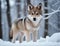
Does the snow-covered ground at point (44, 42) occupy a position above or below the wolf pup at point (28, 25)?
below

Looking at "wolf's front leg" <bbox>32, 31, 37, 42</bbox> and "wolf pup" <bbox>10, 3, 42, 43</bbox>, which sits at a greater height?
"wolf pup" <bbox>10, 3, 42, 43</bbox>

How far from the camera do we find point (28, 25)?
1.23 metres

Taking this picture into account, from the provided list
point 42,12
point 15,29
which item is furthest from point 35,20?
point 15,29

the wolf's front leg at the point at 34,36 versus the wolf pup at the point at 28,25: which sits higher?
the wolf pup at the point at 28,25

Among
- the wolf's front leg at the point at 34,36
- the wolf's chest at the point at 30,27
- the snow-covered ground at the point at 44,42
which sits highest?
the wolf's chest at the point at 30,27

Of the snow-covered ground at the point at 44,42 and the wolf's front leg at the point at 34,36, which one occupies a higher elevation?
the wolf's front leg at the point at 34,36

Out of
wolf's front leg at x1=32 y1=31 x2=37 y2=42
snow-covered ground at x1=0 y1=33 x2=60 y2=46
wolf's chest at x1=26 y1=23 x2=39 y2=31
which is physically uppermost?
wolf's chest at x1=26 y1=23 x2=39 y2=31

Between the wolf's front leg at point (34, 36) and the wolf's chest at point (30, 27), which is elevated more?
the wolf's chest at point (30, 27)

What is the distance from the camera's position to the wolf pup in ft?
3.90

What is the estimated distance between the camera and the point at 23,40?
4.13 ft

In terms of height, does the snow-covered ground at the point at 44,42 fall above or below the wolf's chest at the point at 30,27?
below

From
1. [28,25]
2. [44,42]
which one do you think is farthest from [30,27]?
[44,42]

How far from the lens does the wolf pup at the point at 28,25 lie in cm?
119

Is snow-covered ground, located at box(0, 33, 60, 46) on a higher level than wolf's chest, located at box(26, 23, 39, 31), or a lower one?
lower
